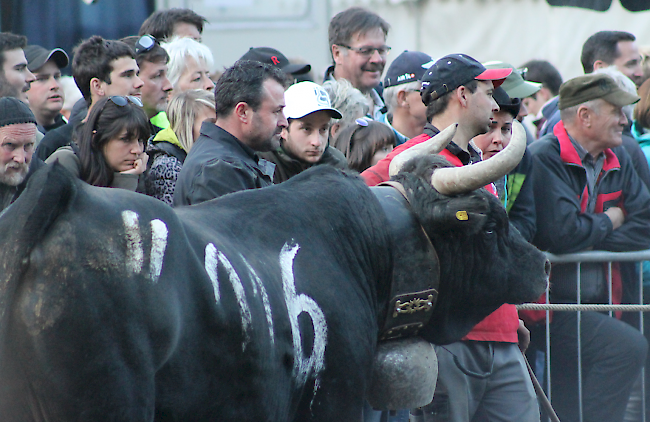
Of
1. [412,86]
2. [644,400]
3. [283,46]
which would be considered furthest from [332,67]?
[644,400]

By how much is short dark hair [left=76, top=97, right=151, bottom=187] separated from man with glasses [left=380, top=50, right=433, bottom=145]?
1831 mm

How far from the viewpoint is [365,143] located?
4887mm

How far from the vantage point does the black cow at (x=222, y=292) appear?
67.0 inches

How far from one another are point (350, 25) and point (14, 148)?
10.6 ft

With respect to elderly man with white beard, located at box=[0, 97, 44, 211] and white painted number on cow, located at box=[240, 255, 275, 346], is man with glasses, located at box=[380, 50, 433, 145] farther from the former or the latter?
white painted number on cow, located at box=[240, 255, 275, 346]

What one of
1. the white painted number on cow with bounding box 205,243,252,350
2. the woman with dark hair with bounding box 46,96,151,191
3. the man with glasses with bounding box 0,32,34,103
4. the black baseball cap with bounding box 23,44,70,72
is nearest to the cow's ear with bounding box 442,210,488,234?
the white painted number on cow with bounding box 205,243,252,350

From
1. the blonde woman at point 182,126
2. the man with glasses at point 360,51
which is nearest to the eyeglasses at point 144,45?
the blonde woman at point 182,126

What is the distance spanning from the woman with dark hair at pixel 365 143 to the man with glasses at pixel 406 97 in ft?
1.08

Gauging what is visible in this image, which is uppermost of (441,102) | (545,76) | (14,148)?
(441,102)

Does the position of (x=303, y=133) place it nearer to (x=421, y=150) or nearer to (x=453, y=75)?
(x=453, y=75)

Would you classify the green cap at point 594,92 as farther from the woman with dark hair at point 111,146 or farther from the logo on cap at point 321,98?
the woman with dark hair at point 111,146

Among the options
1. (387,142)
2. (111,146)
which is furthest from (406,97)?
(111,146)

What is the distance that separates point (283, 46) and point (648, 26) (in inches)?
169

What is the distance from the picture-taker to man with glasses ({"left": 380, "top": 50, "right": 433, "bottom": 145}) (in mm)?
5277
